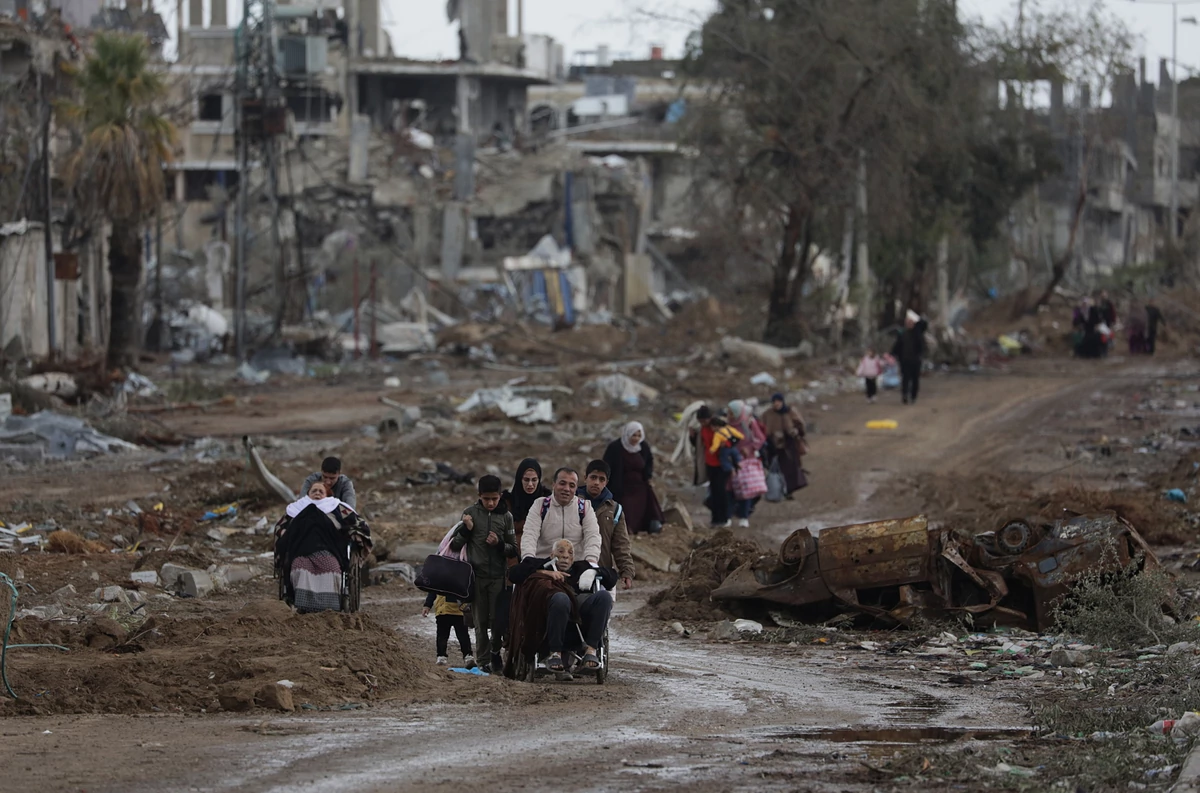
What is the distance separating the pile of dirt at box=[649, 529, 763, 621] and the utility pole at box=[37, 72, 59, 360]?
17.9 meters

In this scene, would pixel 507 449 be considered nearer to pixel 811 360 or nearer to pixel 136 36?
pixel 136 36

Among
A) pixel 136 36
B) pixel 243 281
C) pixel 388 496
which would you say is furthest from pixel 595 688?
pixel 243 281

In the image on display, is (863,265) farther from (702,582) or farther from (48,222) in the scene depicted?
(702,582)

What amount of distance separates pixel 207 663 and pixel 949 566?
5.05 m

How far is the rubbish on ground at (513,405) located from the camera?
83.1 feet

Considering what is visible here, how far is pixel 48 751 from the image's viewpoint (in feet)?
23.1

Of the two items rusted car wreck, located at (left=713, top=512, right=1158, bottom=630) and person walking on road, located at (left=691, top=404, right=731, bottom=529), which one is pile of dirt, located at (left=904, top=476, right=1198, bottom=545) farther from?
person walking on road, located at (left=691, top=404, right=731, bottom=529)

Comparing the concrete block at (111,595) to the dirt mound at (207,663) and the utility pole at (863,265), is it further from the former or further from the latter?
the utility pole at (863,265)

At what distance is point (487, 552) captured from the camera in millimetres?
9766

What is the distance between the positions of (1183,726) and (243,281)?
30449 millimetres

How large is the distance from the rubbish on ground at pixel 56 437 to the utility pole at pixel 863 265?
1952 centimetres

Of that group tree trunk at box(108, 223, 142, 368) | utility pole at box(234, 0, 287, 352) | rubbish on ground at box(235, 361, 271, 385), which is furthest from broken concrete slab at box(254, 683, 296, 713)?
utility pole at box(234, 0, 287, 352)

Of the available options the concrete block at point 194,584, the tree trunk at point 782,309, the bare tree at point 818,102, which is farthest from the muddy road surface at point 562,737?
the tree trunk at point 782,309

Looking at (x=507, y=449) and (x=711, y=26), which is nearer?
(x=507, y=449)
